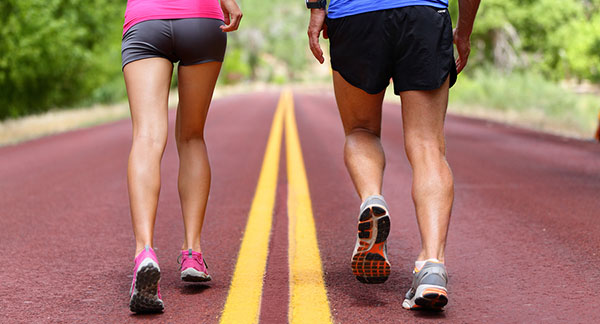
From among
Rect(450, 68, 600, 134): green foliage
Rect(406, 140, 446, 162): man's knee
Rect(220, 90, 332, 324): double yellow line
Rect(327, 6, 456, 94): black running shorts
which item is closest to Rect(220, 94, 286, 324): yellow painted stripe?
Rect(220, 90, 332, 324): double yellow line

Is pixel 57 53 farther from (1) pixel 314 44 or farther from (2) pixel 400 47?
(2) pixel 400 47

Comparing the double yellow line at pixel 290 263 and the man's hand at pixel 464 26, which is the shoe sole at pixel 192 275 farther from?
the man's hand at pixel 464 26

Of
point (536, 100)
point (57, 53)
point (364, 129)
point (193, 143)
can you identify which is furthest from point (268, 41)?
point (364, 129)

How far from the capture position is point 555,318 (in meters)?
2.78

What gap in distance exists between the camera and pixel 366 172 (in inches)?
127

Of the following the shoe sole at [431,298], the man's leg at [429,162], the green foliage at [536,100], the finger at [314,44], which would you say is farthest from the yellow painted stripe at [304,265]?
the green foliage at [536,100]

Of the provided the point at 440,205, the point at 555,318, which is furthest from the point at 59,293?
the point at 555,318

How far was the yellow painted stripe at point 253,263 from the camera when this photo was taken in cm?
287

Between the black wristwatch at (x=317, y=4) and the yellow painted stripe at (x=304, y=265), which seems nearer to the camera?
the yellow painted stripe at (x=304, y=265)

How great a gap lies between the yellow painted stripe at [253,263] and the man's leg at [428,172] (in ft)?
2.24

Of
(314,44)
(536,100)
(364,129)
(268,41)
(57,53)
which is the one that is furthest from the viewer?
(268,41)

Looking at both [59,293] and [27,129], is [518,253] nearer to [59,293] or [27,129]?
[59,293]

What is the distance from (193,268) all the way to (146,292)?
1.54 feet

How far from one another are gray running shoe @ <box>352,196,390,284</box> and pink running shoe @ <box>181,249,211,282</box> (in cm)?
75
